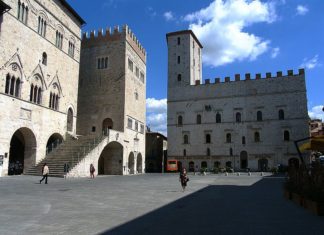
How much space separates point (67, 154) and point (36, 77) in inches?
287

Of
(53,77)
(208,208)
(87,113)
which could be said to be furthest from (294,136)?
(208,208)

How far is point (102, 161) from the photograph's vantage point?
37938 millimetres

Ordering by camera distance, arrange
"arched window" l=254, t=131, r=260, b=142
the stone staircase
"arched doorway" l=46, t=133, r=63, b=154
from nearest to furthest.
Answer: the stone staircase, "arched doorway" l=46, t=133, r=63, b=154, "arched window" l=254, t=131, r=260, b=142

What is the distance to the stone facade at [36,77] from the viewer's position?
2311 cm

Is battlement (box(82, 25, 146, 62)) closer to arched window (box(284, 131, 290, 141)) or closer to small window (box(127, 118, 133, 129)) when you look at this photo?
small window (box(127, 118, 133, 129))

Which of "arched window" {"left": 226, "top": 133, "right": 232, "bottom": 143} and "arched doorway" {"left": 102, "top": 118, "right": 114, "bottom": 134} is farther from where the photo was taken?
"arched window" {"left": 226, "top": 133, "right": 232, "bottom": 143}

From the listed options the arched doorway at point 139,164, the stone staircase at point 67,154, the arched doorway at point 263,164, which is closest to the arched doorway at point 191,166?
the arched doorway at point 139,164

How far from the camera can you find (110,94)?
3703 cm

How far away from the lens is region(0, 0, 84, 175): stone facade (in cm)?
2311

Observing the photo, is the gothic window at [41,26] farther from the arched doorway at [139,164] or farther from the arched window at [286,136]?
the arched window at [286,136]

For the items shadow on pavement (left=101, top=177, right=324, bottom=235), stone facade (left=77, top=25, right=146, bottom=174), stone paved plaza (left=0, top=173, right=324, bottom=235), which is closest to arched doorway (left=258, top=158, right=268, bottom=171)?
stone facade (left=77, top=25, right=146, bottom=174)

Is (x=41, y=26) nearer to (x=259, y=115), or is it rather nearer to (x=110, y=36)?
(x=110, y=36)

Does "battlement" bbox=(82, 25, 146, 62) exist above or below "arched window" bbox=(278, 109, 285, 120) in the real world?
above

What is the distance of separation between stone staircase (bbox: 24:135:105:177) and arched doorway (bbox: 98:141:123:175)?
18.7 feet
